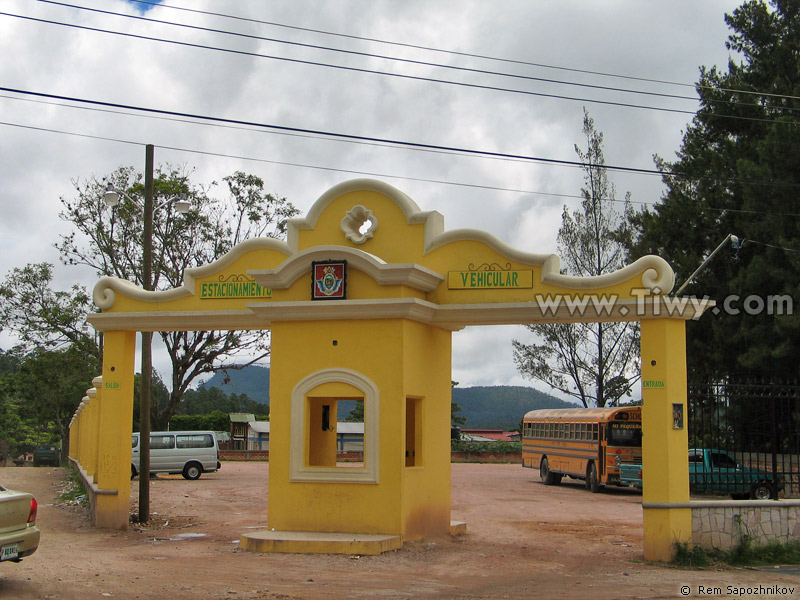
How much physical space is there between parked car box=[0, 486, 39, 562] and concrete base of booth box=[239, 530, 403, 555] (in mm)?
4024

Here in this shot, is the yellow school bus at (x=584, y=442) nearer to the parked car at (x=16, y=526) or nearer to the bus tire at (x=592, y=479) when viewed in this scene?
the bus tire at (x=592, y=479)

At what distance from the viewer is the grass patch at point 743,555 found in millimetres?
12531

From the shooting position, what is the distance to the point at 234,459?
47062 mm

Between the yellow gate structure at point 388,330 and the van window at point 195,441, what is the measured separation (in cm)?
1713

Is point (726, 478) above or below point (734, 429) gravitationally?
below

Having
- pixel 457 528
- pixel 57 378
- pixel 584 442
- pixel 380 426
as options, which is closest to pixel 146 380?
pixel 380 426

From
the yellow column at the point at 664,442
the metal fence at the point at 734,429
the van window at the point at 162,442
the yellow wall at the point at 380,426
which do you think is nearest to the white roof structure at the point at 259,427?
the van window at the point at 162,442

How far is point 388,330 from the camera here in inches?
540

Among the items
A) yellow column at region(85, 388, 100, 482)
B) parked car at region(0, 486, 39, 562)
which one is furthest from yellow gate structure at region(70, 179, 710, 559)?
yellow column at region(85, 388, 100, 482)

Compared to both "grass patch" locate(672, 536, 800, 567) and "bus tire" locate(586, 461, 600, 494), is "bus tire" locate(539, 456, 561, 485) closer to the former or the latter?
"bus tire" locate(586, 461, 600, 494)

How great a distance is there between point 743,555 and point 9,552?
995cm

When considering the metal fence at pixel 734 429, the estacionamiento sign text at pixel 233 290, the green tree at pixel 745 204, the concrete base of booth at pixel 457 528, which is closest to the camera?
the metal fence at pixel 734 429

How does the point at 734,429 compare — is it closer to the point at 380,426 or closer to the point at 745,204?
the point at 380,426

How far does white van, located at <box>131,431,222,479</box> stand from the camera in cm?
3106
